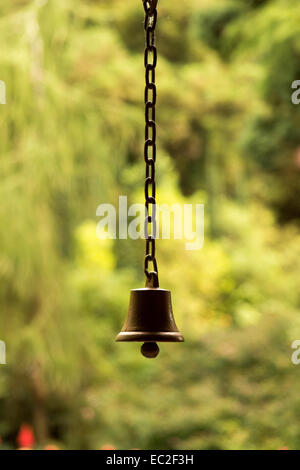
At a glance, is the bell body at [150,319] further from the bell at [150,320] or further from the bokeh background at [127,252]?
the bokeh background at [127,252]

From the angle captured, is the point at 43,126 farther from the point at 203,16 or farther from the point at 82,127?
the point at 203,16

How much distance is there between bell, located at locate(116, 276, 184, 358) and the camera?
2.27m

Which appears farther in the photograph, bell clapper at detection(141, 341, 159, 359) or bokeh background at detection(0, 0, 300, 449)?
bokeh background at detection(0, 0, 300, 449)

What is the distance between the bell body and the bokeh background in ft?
9.20

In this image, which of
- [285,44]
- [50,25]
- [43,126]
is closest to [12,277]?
[43,126]

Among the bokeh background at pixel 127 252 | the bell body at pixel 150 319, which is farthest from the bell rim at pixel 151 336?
the bokeh background at pixel 127 252

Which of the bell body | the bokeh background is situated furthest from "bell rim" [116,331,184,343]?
the bokeh background

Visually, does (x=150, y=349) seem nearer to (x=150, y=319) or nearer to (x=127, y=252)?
(x=150, y=319)

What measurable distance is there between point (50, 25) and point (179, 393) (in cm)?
306

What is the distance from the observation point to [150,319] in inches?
91.7

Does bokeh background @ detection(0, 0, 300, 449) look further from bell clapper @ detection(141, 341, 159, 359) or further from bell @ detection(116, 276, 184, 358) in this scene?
bell clapper @ detection(141, 341, 159, 359)

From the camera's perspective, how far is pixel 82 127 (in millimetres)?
7844

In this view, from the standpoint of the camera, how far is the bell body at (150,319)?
227 cm

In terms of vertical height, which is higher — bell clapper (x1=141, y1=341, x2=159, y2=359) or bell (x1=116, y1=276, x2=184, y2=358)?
bell (x1=116, y1=276, x2=184, y2=358)
